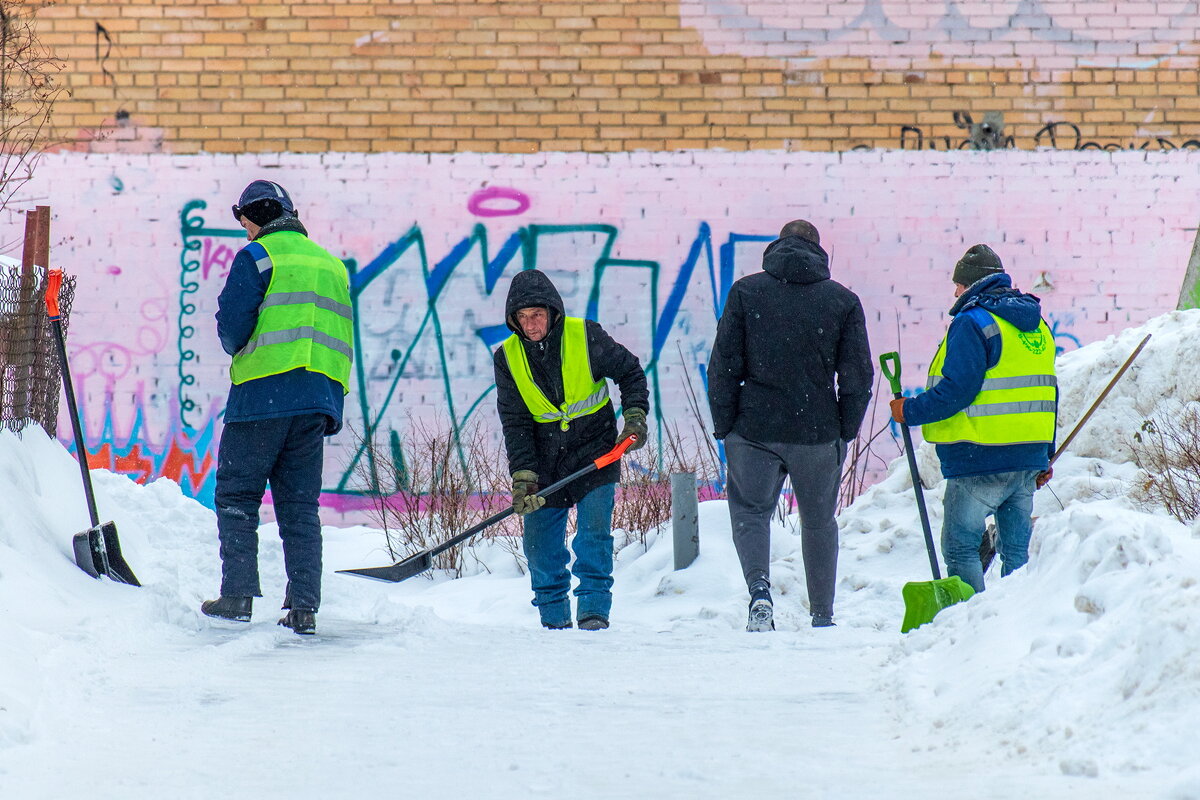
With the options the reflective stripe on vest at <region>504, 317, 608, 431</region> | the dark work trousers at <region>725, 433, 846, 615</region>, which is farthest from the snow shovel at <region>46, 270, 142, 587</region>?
the dark work trousers at <region>725, 433, 846, 615</region>

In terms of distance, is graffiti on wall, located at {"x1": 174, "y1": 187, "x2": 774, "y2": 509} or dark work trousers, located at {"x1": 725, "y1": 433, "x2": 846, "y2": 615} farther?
graffiti on wall, located at {"x1": 174, "y1": 187, "x2": 774, "y2": 509}

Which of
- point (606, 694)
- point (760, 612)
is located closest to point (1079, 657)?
point (606, 694)

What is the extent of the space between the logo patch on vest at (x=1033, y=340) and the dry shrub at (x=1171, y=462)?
141cm

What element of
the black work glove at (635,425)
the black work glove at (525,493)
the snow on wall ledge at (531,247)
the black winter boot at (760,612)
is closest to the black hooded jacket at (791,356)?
the black work glove at (635,425)

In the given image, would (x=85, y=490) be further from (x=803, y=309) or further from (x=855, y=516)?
(x=855, y=516)

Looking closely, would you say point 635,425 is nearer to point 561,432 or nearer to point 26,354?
point 561,432

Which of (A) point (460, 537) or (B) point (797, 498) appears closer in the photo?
(B) point (797, 498)

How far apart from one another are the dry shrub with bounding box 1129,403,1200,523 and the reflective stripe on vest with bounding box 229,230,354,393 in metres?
3.72

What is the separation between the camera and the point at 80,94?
8.88m

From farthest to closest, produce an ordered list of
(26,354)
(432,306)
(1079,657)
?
(432,306)
(26,354)
(1079,657)

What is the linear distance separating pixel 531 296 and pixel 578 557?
3.52 feet

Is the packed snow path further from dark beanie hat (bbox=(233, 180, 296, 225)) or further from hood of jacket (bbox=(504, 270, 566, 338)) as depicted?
dark beanie hat (bbox=(233, 180, 296, 225))

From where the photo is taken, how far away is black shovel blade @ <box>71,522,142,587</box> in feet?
16.3

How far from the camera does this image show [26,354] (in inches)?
216
